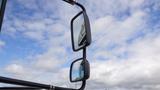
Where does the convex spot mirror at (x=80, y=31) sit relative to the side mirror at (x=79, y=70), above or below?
above

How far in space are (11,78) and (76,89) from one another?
3.04 ft

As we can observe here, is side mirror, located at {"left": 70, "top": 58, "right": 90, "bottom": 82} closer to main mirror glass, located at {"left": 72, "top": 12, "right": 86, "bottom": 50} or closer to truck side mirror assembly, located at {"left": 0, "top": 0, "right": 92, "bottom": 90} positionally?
truck side mirror assembly, located at {"left": 0, "top": 0, "right": 92, "bottom": 90}

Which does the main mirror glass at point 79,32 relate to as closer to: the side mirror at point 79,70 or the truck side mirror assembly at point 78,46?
the truck side mirror assembly at point 78,46

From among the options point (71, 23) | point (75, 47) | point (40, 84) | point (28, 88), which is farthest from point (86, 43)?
point (28, 88)

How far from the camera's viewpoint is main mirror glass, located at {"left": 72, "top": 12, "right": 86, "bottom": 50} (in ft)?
12.5

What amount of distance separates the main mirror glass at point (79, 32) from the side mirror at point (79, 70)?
0.20 meters

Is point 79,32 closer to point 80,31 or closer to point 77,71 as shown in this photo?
point 80,31

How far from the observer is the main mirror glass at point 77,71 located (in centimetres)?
373

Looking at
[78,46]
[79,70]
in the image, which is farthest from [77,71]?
[78,46]

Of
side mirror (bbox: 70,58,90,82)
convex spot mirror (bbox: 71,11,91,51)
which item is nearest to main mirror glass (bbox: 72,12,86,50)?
convex spot mirror (bbox: 71,11,91,51)

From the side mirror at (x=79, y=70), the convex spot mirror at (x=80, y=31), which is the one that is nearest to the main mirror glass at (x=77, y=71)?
the side mirror at (x=79, y=70)

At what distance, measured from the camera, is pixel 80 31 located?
3865 mm

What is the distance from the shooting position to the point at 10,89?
3.85 meters

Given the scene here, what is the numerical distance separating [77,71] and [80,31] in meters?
0.51
